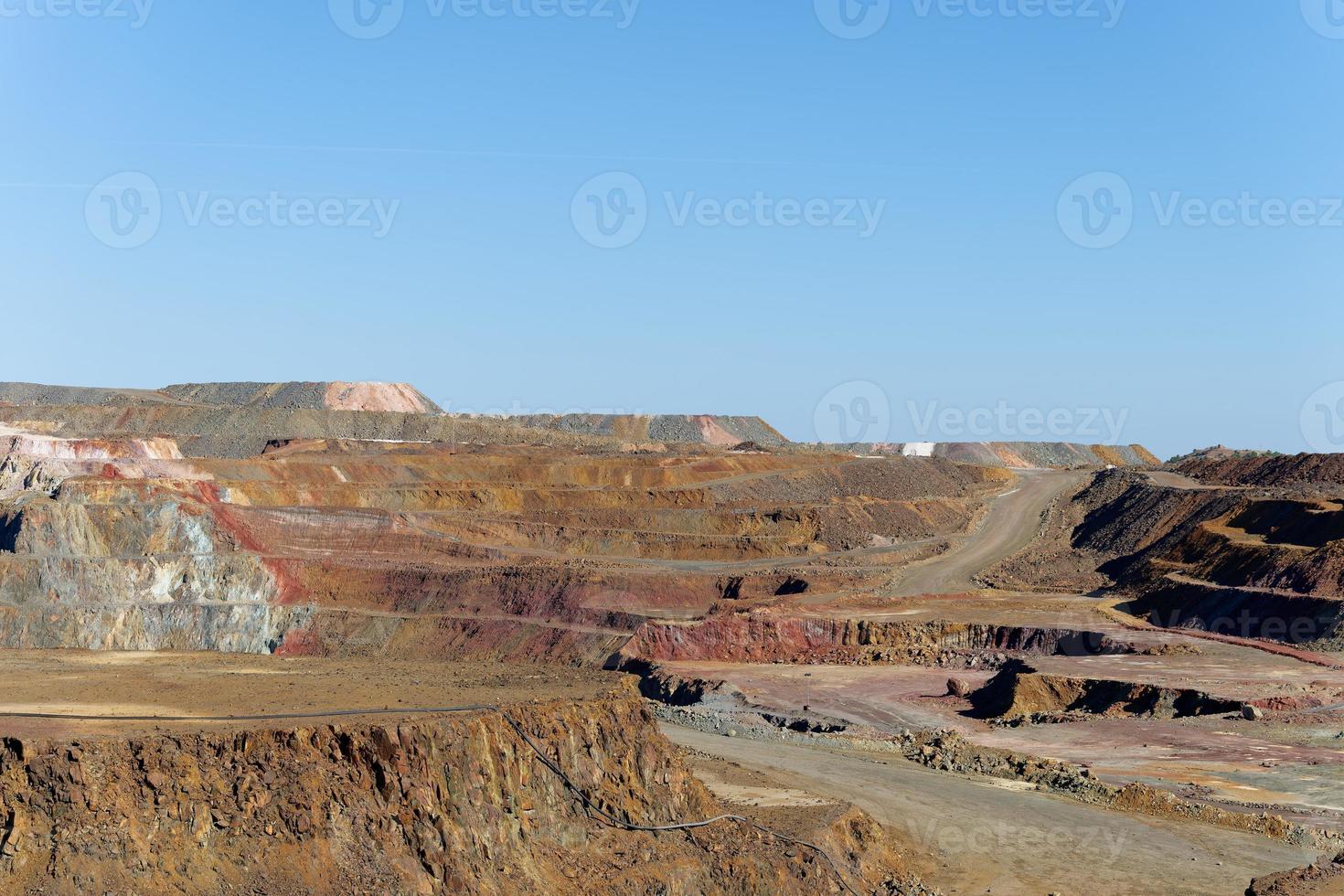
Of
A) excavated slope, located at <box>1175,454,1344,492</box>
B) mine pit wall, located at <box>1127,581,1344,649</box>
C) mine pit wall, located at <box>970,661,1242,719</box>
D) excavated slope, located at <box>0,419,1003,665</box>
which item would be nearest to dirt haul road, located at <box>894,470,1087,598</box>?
excavated slope, located at <box>0,419,1003,665</box>

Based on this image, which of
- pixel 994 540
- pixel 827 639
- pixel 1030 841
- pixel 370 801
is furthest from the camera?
pixel 994 540

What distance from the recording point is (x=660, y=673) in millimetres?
58844

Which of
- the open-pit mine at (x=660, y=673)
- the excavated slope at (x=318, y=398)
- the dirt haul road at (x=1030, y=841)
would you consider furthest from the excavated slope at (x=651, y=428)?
the dirt haul road at (x=1030, y=841)

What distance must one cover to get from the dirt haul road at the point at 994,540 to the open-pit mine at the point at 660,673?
1.57 feet

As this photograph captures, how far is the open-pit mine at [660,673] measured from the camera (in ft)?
80.9

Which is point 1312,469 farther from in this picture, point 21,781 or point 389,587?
point 21,781

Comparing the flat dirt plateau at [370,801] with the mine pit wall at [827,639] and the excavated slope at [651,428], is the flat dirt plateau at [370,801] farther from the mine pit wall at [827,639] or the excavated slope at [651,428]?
the excavated slope at [651,428]

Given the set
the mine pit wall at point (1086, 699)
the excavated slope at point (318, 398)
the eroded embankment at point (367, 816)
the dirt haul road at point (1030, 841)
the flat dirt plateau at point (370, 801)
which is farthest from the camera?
the excavated slope at point (318, 398)

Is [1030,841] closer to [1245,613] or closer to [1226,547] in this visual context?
[1245,613]

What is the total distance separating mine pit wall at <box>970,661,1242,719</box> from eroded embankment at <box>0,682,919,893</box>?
25839 millimetres

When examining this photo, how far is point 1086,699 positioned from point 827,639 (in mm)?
14523

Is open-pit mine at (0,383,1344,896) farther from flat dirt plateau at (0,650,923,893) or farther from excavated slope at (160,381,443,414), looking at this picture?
excavated slope at (160,381,443,414)

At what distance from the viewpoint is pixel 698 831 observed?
95.1ft

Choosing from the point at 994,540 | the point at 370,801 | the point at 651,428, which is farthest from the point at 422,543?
the point at 651,428
